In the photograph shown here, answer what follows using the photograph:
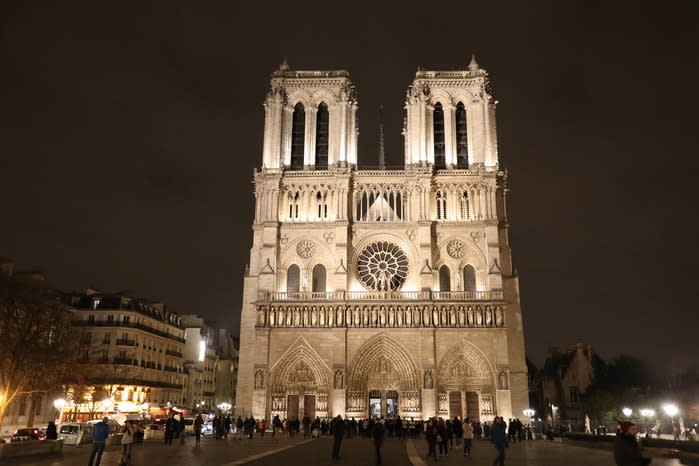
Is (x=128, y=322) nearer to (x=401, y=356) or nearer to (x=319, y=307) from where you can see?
(x=319, y=307)

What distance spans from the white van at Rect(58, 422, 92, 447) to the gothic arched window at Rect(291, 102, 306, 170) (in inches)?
992

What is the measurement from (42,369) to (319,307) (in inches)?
639

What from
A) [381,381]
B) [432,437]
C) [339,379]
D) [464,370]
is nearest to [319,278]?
[339,379]

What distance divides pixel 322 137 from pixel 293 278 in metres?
11.0

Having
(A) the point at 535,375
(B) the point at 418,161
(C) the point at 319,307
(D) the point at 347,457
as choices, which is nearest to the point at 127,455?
(D) the point at 347,457

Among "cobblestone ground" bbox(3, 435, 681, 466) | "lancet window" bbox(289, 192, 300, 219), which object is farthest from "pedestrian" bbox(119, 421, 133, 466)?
"lancet window" bbox(289, 192, 300, 219)

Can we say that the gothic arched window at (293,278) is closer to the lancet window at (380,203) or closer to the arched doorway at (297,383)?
the arched doorway at (297,383)

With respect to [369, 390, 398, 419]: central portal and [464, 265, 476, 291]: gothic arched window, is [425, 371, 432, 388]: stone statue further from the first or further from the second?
[464, 265, 476, 291]: gothic arched window

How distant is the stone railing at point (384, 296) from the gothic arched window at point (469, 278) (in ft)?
5.49

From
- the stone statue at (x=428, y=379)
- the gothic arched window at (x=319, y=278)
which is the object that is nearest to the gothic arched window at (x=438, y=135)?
the gothic arched window at (x=319, y=278)

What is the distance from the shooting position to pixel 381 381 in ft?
130

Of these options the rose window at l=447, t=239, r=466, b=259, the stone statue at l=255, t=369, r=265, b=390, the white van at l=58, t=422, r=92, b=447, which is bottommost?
the white van at l=58, t=422, r=92, b=447

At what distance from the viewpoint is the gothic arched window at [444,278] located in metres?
42.3

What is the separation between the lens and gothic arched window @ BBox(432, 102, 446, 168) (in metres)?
45.8
